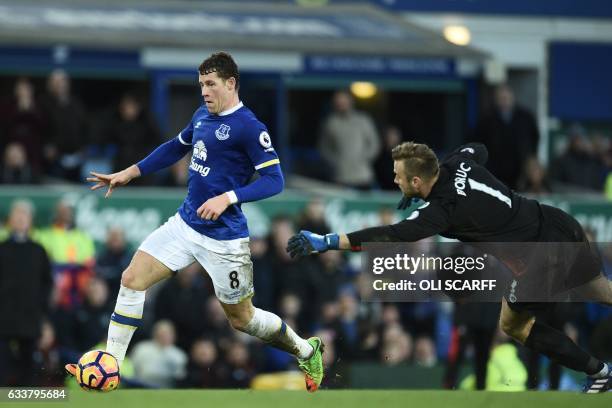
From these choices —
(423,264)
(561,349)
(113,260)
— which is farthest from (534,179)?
(561,349)

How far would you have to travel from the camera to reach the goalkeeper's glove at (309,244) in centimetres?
1080

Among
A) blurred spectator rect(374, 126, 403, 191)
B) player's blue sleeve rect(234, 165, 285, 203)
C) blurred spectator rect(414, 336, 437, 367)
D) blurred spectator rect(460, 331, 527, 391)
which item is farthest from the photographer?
blurred spectator rect(374, 126, 403, 191)

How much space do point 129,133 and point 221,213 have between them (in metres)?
7.31

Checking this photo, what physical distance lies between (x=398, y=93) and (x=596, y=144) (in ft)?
9.95

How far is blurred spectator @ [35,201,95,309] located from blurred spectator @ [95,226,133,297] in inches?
4.5

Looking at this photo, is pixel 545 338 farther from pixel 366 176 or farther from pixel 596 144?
pixel 596 144

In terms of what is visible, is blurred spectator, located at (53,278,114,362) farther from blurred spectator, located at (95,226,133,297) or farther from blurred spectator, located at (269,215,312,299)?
blurred spectator, located at (269,215,312,299)

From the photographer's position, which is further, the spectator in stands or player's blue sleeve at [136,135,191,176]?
the spectator in stands

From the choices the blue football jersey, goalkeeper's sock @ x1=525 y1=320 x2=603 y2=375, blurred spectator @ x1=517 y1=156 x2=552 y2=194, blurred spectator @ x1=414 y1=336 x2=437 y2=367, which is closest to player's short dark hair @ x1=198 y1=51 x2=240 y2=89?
the blue football jersey

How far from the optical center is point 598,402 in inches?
448

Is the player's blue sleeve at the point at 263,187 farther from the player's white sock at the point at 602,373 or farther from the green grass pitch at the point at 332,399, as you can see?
the player's white sock at the point at 602,373

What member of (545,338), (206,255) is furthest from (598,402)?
(206,255)

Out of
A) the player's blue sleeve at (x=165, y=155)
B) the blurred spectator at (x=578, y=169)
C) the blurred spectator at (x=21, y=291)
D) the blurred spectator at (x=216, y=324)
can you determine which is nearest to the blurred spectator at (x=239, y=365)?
the blurred spectator at (x=216, y=324)

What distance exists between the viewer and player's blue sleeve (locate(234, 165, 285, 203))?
10.8m
